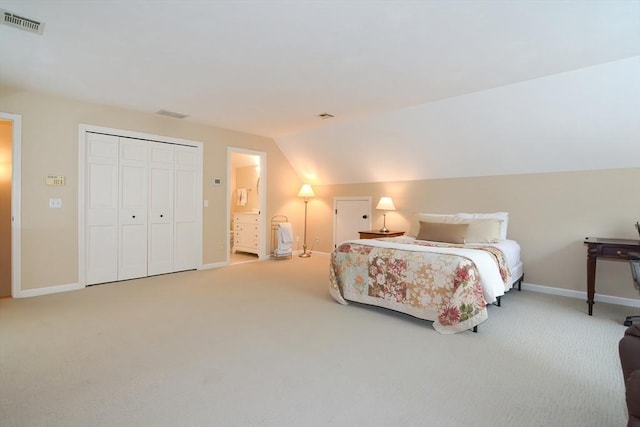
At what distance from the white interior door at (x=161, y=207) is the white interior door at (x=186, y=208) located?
91 millimetres

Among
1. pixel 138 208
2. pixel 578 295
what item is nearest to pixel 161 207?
pixel 138 208

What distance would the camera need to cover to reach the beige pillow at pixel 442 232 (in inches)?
158

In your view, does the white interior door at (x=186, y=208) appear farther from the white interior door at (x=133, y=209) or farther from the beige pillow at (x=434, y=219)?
the beige pillow at (x=434, y=219)

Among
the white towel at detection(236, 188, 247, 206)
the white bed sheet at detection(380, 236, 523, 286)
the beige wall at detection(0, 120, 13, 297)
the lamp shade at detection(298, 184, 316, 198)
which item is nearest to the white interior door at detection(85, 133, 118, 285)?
the beige wall at detection(0, 120, 13, 297)

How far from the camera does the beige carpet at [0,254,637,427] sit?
5.67ft

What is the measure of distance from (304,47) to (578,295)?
4.26 meters

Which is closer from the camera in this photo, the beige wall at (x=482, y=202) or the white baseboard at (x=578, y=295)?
the white baseboard at (x=578, y=295)

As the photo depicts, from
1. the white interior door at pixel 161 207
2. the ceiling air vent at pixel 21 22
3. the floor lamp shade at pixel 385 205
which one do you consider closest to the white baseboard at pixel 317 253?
the floor lamp shade at pixel 385 205

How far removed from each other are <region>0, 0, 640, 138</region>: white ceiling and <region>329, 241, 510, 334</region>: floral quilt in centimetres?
180

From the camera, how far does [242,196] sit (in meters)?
7.92

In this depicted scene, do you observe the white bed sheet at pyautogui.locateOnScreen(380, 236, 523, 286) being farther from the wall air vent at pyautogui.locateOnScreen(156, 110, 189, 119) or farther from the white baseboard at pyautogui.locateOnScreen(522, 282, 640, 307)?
the wall air vent at pyautogui.locateOnScreen(156, 110, 189, 119)

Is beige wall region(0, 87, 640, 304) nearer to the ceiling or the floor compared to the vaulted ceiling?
nearer to the floor

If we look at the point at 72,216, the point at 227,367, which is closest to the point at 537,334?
the point at 227,367

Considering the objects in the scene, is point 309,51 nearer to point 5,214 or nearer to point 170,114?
point 170,114
